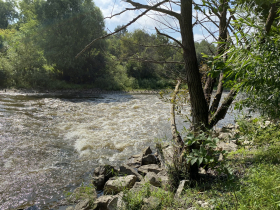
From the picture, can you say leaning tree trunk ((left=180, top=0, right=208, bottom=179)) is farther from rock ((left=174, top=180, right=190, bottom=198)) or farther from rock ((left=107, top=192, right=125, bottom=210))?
rock ((left=107, top=192, right=125, bottom=210))

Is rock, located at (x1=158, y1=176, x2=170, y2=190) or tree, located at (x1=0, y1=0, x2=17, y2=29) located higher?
tree, located at (x1=0, y1=0, x2=17, y2=29)

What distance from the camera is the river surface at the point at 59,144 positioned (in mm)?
4758

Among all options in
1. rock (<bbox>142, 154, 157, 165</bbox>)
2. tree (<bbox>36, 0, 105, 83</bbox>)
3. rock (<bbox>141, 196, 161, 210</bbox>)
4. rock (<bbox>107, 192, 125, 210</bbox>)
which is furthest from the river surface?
tree (<bbox>36, 0, 105, 83</bbox>)

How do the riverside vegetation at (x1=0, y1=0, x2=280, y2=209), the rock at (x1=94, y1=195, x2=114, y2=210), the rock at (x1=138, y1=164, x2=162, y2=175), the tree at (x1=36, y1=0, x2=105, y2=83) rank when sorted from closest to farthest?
the riverside vegetation at (x1=0, y1=0, x2=280, y2=209) → the rock at (x1=94, y1=195, x2=114, y2=210) → the rock at (x1=138, y1=164, x2=162, y2=175) → the tree at (x1=36, y1=0, x2=105, y2=83)

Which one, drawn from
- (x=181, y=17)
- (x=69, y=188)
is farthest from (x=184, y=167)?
(x=69, y=188)

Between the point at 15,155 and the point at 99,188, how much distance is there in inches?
131

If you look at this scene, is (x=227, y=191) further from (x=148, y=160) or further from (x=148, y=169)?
(x=148, y=160)

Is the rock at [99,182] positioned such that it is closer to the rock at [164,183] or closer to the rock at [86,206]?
the rock at [86,206]

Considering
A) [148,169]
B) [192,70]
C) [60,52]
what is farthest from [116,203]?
[60,52]

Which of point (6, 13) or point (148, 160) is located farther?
point (6, 13)

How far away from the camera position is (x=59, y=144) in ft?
24.5

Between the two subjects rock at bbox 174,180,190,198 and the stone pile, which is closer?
rock at bbox 174,180,190,198

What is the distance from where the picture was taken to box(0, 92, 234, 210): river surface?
4758 mm

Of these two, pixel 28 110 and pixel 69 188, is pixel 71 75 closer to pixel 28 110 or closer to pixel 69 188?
pixel 28 110
